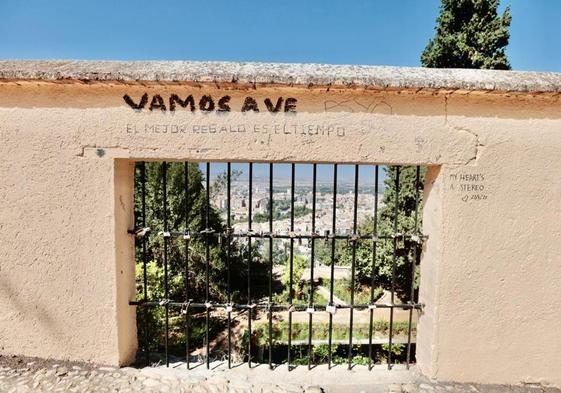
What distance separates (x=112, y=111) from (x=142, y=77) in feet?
1.09

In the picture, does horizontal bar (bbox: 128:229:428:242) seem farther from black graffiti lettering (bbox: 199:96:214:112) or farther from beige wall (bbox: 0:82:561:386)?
black graffiti lettering (bbox: 199:96:214:112)

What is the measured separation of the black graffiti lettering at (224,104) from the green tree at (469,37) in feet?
37.4

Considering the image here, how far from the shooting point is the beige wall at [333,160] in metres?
2.46

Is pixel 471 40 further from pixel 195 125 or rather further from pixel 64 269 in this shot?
pixel 64 269

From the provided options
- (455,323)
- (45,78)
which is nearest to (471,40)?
(455,323)

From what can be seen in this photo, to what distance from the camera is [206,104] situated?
246 centimetres

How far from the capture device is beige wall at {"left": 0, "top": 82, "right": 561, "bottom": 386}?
8.05 feet

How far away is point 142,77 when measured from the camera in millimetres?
2357

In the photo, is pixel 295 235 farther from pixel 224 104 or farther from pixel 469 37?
pixel 469 37

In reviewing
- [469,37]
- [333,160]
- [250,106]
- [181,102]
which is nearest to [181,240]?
[181,102]

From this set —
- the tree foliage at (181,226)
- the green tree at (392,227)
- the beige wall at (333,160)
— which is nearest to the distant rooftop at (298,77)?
the beige wall at (333,160)

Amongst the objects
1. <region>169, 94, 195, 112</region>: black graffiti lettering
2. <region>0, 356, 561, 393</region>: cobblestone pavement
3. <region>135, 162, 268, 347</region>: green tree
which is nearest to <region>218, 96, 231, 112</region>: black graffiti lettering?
<region>169, 94, 195, 112</region>: black graffiti lettering

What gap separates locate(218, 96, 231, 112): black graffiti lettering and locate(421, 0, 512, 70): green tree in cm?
1141

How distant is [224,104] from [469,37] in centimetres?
1239
